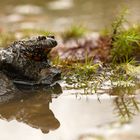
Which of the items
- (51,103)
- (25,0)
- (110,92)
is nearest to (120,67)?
(110,92)

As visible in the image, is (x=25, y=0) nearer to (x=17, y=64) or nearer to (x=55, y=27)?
(x=55, y=27)

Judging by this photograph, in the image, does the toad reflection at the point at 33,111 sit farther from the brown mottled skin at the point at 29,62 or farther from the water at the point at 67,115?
the brown mottled skin at the point at 29,62

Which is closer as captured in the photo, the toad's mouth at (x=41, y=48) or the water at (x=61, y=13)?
the toad's mouth at (x=41, y=48)

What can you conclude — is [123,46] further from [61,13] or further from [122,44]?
[61,13]

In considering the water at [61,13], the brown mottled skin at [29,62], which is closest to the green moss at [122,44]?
the brown mottled skin at [29,62]

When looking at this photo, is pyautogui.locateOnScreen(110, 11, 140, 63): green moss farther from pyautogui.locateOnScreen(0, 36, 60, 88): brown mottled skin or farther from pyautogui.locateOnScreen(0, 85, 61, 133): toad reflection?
pyautogui.locateOnScreen(0, 85, 61, 133): toad reflection

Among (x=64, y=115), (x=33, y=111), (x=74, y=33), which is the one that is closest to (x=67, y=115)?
(x=64, y=115)

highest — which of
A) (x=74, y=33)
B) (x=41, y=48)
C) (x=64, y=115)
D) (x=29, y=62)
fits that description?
(x=41, y=48)
